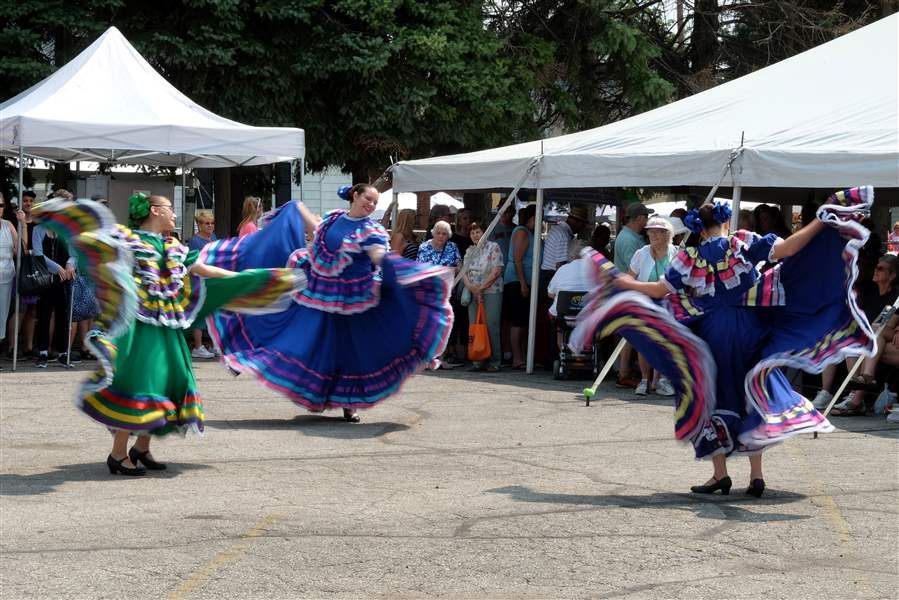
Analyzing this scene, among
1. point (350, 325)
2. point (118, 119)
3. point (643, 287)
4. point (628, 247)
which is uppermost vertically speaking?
point (118, 119)

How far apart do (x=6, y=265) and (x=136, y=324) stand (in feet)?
21.2

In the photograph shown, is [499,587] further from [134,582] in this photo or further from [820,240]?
[820,240]

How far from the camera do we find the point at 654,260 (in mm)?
11484

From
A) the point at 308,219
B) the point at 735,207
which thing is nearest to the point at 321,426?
the point at 308,219

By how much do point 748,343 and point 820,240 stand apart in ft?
2.37

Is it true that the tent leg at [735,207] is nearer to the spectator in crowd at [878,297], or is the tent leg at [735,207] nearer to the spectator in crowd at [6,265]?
the spectator in crowd at [878,297]

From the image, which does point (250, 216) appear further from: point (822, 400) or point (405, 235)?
point (822, 400)

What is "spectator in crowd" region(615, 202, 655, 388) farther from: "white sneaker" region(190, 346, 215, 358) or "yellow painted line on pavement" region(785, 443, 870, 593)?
"white sneaker" region(190, 346, 215, 358)

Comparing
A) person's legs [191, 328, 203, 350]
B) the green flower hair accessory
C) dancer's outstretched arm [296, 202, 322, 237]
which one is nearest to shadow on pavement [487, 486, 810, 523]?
the green flower hair accessory

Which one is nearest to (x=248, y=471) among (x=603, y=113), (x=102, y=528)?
(x=102, y=528)

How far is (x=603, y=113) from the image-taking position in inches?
930

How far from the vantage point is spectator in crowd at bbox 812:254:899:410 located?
35.9ft

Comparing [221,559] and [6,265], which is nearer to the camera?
[221,559]

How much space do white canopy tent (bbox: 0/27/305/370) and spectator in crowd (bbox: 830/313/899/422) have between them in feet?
22.0
